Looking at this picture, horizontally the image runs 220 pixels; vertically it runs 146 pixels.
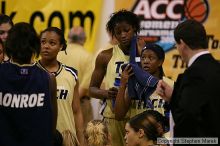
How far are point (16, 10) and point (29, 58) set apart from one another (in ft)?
15.5

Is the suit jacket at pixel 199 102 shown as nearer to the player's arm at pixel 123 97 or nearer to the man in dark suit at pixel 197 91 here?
the man in dark suit at pixel 197 91

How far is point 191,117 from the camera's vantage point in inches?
176

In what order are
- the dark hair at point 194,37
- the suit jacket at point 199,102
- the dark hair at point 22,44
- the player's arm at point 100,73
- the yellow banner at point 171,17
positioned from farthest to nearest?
the yellow banner at point 171,17 → the player's arm at point 100,73 → the dark hair at point 22,44 → the dark hair at point 194,37 → the suit jacket at point 199,102

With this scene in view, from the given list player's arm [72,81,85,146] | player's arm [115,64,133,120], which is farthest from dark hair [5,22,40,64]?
player's arm [72,81,85,146]

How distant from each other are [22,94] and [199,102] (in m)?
1.13

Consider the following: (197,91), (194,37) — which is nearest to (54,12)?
(194,37)

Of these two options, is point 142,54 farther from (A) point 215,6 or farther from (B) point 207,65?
(A) point 215,6

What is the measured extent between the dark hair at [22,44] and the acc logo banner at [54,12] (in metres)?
4.59

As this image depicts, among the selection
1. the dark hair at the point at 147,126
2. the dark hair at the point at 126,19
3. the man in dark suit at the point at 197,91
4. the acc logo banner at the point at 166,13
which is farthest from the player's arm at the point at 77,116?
the acc logo banner at the point at 166,13

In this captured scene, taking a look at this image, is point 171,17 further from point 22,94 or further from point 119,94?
point 22,94

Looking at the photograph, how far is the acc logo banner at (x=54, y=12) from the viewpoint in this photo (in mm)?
9391

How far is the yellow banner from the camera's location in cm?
931

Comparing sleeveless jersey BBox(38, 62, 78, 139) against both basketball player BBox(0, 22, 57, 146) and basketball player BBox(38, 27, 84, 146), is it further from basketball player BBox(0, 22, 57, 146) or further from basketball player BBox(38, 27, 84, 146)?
basketball player BBox(0, 22, 57, 146)

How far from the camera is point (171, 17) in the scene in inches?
368
